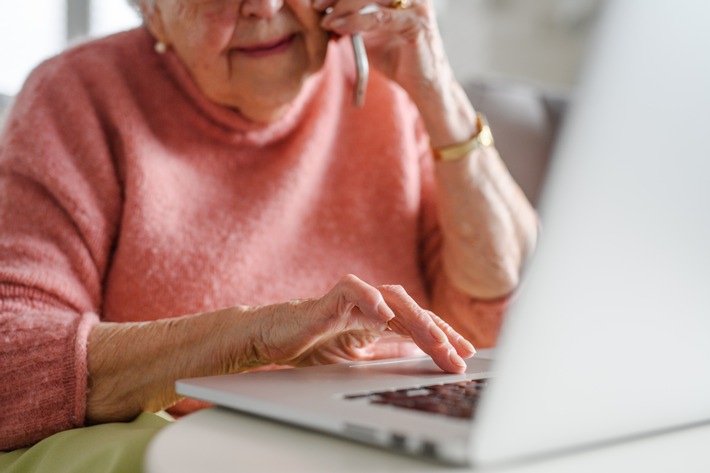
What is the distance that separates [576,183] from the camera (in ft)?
1.09

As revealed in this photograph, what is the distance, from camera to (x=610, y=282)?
375mm

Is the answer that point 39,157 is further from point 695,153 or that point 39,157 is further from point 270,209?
point 695,153

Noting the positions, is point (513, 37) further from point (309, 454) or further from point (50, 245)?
point (309, 454)

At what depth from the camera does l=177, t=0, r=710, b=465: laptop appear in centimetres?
33

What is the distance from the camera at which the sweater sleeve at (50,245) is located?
745 mm

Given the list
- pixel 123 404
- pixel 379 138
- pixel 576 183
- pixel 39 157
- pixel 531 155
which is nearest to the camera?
pixel 576 183

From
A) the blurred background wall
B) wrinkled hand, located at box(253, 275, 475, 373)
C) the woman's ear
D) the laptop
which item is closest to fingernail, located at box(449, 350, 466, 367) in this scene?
wrinkled hand, located at box(253, 275, 475, 373)

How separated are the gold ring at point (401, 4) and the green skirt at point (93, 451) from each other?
24.4 inches

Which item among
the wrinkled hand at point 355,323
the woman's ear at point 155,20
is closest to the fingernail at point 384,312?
the wrinkled hand at point 355,323

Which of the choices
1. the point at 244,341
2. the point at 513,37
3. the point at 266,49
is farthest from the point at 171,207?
the point at 513,37

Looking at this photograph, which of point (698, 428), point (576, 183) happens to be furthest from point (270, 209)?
point (576, 183)

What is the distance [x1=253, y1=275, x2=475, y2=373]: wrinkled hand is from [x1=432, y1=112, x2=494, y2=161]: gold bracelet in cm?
44

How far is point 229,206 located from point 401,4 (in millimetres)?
358

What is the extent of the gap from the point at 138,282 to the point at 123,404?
25cm
